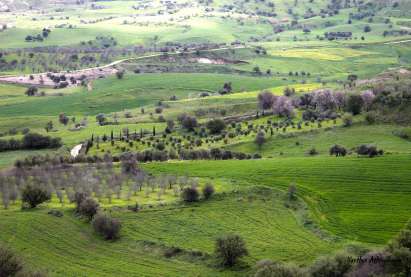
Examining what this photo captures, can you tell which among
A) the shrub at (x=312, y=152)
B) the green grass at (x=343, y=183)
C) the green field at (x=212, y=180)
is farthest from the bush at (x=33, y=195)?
the shrub at (x=312, y=152)

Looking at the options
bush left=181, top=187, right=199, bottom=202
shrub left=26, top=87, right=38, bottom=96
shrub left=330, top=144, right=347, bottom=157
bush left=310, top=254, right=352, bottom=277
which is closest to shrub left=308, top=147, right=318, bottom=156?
shrub left=330, top=144, right=347, bottom=157

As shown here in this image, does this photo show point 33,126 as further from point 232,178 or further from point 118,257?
point 118,257

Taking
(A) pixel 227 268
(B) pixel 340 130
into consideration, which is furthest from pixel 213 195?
(B) pixel 340 130

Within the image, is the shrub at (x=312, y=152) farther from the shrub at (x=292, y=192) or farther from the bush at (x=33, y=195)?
the bush at (x=33, y=195)

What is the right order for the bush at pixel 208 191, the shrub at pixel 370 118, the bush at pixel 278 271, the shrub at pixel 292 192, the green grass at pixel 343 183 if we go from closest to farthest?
1. the bush at pixel 278 271
2. the green grass at pixel 343 183
3. the shrub at pixel 292 192
4. the bush at pixel 208 191
5. the shrub at pixel 370 118

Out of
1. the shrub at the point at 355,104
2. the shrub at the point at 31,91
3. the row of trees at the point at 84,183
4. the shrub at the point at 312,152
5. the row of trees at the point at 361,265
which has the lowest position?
the row of trees at the point at 84,183

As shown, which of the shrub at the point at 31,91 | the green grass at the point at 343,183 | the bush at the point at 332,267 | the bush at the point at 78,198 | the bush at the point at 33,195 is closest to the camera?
the bush at the point at 332,267
